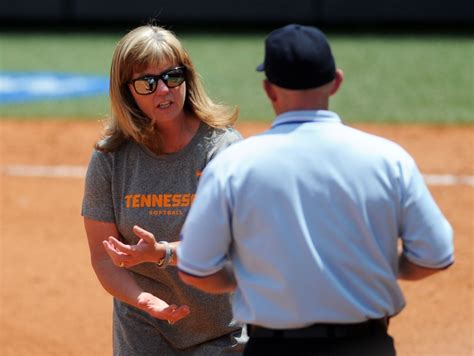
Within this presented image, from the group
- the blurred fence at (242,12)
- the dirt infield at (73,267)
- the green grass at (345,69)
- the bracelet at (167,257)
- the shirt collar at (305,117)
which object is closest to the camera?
the shirt collar at (305,117)

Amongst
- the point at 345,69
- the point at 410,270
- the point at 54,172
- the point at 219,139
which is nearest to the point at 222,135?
the point at 219,139

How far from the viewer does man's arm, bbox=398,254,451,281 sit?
3070 millimetres

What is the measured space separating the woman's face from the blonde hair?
23mm

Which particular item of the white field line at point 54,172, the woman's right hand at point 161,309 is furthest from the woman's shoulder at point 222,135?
the white field line at point 54,172

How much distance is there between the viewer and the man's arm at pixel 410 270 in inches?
121

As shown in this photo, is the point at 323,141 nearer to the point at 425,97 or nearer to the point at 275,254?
the point at 275,254

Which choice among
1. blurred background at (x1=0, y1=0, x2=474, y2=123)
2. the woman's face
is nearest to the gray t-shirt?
the woman's face

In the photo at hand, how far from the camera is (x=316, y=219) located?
2.95m

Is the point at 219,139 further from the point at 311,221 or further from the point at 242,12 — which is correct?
the point at 242,12

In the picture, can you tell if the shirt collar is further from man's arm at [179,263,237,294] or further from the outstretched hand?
the outstretched hand

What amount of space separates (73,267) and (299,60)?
217 inches

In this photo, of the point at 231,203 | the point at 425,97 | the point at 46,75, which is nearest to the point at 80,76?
the point at 46,75

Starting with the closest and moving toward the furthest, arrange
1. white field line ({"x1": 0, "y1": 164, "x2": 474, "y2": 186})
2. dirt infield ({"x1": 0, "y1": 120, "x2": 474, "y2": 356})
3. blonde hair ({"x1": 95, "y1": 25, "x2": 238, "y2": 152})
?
1. blonde hair ({"x1": 95, "y1": 25, "x2": 238, "y2": 152})
2. dirt infield ({"x1": 0, "y1": 120, "x2": 474, "y2": 356})
3. white field line ({"x1": 0, "y1": 164, "x2": 474, "y2": 186})

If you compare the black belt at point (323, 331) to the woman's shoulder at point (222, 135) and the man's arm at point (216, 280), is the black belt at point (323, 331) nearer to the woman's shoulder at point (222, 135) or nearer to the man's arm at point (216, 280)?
the man's arm at point (216, 280)
